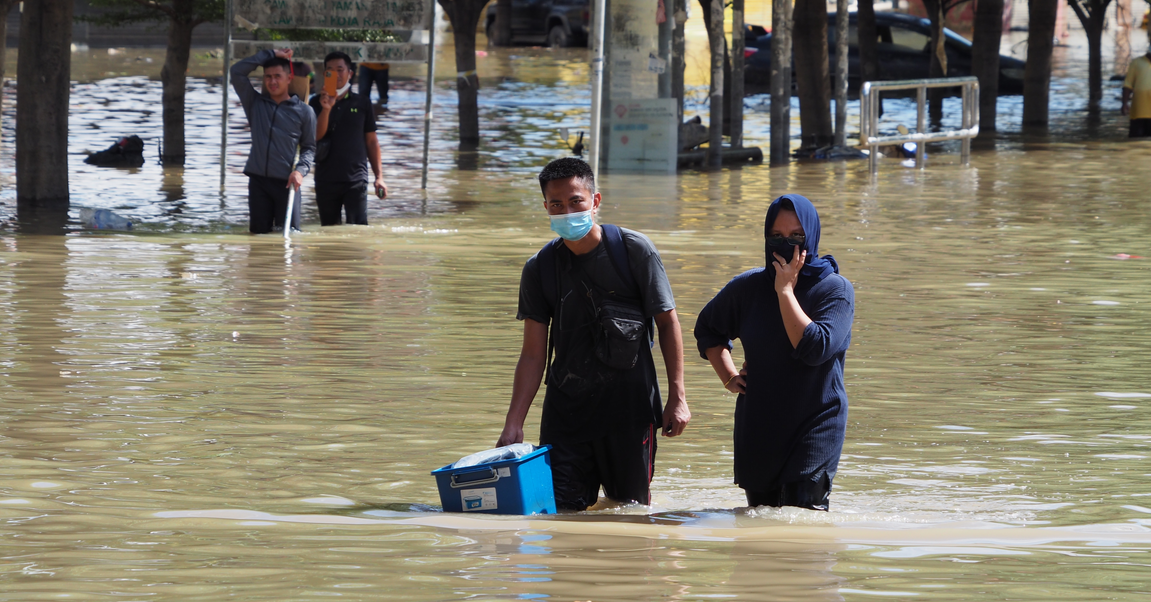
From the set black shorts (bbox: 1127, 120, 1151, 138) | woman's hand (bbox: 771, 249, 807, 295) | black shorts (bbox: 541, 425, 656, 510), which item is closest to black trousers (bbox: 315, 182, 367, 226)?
black shorts (bbox: 541, 425, 656, 510)

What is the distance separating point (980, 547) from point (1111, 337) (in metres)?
4.37

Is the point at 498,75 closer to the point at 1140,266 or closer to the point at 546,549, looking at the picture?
the point at 1140,266

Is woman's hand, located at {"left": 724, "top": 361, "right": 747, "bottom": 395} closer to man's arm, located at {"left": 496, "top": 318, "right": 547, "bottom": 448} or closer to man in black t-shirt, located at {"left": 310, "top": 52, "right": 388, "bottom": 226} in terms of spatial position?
man's arm, located at {"left": 496, "top": 318, "right": 547, "bottom": 448}

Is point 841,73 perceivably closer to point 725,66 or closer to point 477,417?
point 725,66

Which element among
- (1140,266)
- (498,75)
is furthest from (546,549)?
(498,75)

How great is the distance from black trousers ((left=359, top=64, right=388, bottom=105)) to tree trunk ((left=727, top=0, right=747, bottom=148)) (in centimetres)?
777

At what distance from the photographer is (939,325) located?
350 inches

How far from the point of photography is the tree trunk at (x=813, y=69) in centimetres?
2198

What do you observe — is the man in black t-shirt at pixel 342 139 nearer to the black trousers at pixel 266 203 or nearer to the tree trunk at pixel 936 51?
the black trousers at pixel 266 203

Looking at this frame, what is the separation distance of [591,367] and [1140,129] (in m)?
21.2

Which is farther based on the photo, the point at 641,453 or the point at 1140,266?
the point at 1140,266

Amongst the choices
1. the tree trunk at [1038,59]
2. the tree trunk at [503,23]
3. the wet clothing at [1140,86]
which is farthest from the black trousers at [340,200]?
the tree trunk at [503,23]

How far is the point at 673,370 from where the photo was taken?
4906mm

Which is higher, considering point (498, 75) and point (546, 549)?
point (498, 75)
